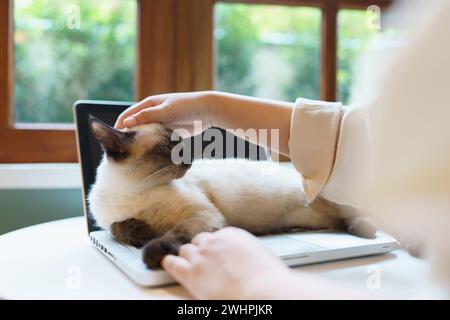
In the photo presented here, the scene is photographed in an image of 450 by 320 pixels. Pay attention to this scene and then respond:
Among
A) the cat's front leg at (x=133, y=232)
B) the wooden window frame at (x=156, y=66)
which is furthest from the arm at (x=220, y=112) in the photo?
the wooden window frame at (x=156, y=66)

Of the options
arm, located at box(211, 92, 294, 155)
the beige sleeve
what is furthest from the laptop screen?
the beige sleeve

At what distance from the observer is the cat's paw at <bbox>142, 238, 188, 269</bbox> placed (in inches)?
25.3

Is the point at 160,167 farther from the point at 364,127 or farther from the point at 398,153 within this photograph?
the point at 398,153

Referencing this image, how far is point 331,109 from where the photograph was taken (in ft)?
3.01

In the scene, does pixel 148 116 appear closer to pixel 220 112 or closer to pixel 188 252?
pixel 220 112

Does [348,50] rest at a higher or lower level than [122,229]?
higher

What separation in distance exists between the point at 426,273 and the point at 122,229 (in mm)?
556

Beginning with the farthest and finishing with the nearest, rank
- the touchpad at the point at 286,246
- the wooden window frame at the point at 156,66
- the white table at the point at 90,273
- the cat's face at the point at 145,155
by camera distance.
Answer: the wooden window frame at the point at 156,66
the cat's face at the point at 145,155
the touchpad at the point at 286,246
the white table at the point at 90,273

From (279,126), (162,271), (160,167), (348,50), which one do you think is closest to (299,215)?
(279,126)

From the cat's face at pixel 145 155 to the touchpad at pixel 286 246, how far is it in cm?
27

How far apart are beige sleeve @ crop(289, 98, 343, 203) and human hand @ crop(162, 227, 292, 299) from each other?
Result: 1.22 feet

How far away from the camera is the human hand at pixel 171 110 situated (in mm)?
935

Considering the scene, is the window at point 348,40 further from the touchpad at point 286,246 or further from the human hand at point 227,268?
the human hand at point 227,268
